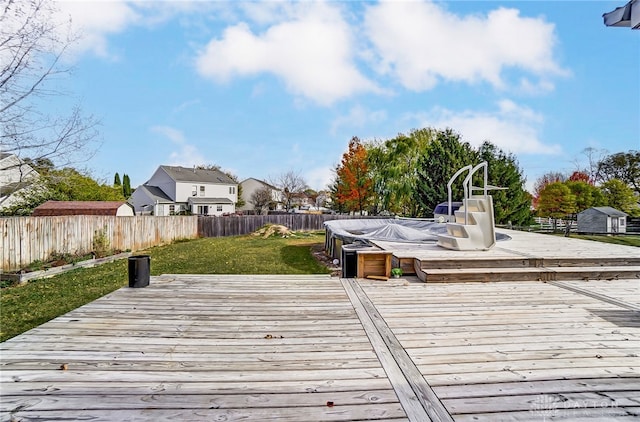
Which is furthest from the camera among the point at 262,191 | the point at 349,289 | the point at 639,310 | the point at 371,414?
the point at 262,191

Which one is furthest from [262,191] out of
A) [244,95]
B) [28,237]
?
[28,237]

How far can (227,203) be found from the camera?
3138cm

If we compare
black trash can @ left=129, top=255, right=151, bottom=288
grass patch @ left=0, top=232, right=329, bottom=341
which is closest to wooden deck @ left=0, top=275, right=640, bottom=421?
black trash can @ left=129, top=255, right=151, bottom=288

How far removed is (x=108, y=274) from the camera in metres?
7.25

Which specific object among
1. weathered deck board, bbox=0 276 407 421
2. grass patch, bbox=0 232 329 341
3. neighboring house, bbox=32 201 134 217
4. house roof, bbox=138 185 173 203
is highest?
house roof, bbox=138 185 173 203

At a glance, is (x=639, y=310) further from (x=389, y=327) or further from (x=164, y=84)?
(x=164, y=84)

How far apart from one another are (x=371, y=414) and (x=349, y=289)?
90.2 inches

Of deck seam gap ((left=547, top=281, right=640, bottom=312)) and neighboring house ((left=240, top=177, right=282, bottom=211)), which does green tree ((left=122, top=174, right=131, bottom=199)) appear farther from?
deck seam gap ((left=547, top=281, right=640, bottom=312))

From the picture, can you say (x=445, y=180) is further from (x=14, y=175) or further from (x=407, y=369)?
(x=14, y=175)

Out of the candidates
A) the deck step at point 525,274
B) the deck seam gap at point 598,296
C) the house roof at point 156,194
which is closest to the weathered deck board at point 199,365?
the deck step at point 525,274

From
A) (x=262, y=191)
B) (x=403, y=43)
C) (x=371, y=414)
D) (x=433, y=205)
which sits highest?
(x=403, y=43)

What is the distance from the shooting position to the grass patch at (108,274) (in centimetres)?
453

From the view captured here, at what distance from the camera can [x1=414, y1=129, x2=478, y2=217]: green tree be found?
642 inches

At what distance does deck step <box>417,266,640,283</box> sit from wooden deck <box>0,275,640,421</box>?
0.74 meters
